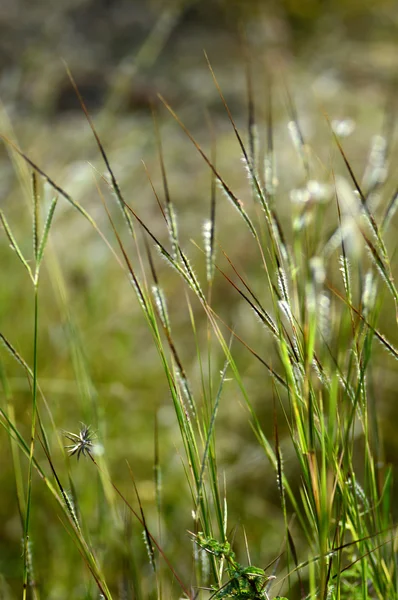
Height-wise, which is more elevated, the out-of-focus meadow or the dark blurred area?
the dark blurred area

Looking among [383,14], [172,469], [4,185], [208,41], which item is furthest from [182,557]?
[383,14]

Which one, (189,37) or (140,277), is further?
(189,37)

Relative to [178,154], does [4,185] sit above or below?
below

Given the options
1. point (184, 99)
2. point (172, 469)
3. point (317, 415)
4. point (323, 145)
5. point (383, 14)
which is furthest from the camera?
point (383, 14)

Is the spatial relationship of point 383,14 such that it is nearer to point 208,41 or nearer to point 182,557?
point 208,41

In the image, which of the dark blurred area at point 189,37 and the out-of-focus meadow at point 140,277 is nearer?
Result: the out-of-focus meadow at point 140,277

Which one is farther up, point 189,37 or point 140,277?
point 189,37

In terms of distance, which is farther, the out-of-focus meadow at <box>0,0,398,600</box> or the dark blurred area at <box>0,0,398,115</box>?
the dark blurred area at <box>0,0,398,115</box>

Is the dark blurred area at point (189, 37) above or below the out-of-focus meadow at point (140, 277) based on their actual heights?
above
